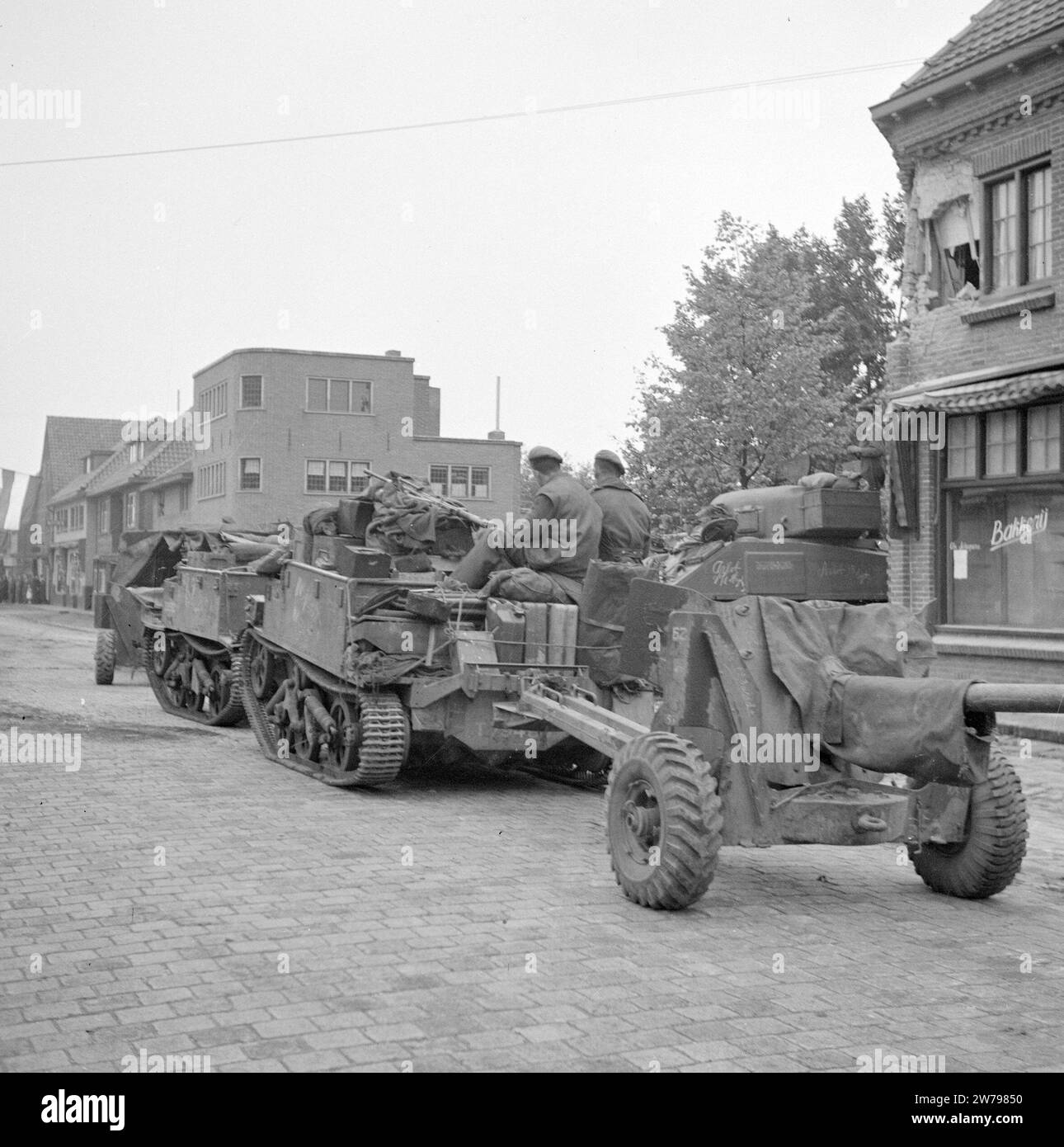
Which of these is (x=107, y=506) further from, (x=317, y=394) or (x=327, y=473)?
(x=317, y=394)

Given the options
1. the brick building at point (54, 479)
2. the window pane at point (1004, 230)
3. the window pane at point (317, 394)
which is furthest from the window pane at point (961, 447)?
the brick building at point (54, 479)

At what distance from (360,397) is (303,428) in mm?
2371

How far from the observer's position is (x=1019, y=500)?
686 inches

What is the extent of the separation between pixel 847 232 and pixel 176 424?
3025 centimetres

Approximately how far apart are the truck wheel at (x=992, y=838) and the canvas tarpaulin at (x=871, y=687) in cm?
63

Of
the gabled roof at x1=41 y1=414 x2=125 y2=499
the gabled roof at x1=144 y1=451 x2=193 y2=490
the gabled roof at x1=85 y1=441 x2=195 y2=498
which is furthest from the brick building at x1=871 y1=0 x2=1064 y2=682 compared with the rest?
the gabled roof at x1=41 y1=414 x2=125 y2=499

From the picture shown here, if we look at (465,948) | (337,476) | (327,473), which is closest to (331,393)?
(327,473)

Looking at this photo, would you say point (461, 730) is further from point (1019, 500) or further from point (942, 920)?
point (1019, 500)

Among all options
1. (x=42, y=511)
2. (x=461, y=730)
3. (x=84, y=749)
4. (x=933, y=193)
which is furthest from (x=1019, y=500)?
(x=42, y=511)

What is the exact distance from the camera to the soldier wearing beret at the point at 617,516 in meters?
11.3

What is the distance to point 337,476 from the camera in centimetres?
5084

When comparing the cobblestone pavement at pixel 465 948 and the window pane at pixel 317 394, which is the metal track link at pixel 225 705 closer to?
the cobblestone pavement at pixel 465 948

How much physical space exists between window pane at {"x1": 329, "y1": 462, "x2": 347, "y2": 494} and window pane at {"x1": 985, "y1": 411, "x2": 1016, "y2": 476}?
3511 centimetres
